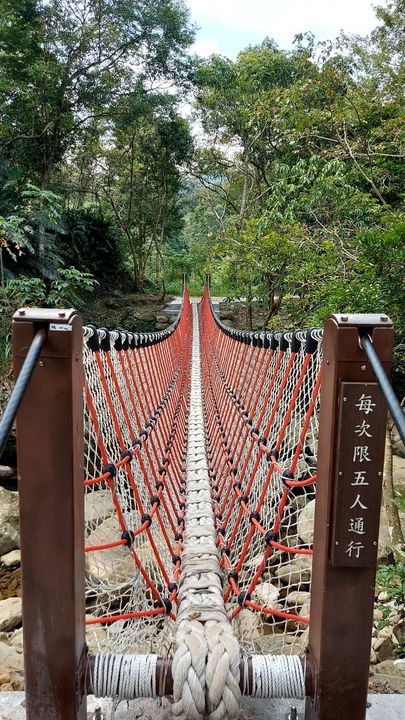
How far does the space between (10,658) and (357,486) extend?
136 centimetres

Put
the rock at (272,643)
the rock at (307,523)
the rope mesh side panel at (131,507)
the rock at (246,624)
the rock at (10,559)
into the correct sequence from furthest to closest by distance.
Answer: the rock at (10,559) → the rock at (307,523) → the rock at (272,643) → the rock at (246,624) → the rope mesh side panel at (131,507)

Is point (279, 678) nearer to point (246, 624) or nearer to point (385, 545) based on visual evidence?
point (246, 624)

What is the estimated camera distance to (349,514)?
1.72ft

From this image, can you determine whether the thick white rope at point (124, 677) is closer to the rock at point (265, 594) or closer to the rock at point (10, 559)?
the rock at point (265, 594)

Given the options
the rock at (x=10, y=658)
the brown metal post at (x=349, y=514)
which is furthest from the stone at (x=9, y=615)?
the brown metal post at (x=349, y=514)

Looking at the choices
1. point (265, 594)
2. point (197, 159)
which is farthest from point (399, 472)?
point (197, 159)

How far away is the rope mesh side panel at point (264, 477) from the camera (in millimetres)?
795

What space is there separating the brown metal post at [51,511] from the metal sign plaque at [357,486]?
29cm

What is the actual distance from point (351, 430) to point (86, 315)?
6639 mm

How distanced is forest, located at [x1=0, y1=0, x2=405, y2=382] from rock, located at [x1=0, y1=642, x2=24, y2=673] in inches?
68.9

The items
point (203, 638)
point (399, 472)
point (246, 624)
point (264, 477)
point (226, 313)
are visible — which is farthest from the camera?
point (226, 313)

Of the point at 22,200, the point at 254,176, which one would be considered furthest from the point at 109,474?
the point at 254,176

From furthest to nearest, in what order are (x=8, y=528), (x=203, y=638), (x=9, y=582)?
(x=8, y=528) → (x=9, y=582) → (x=203, y=638)

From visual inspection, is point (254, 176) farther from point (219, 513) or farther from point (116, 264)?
point (219, 513)
